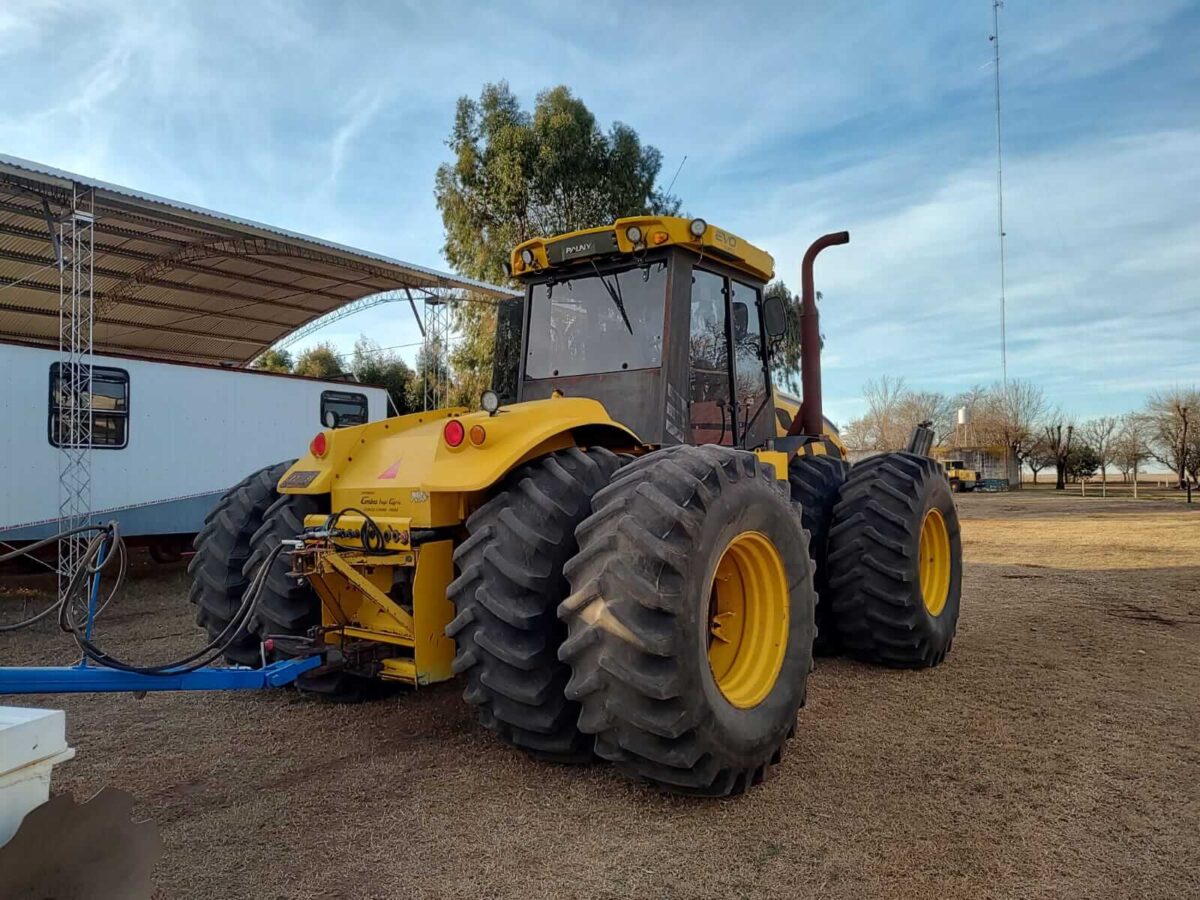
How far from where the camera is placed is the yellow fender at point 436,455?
352 cm

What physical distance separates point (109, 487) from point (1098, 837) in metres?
10.4

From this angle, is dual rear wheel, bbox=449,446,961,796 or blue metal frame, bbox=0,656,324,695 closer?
blue metal frame, bbox=0,656,324,695

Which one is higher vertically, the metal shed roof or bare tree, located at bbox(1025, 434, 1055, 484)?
the metal shed roof

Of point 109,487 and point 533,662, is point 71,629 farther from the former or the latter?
point 109,487

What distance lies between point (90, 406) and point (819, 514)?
8.53 metres

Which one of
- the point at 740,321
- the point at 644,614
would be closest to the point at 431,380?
the point at 740,321

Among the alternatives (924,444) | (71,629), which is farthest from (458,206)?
(71,629)

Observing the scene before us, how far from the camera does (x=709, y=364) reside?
498cm

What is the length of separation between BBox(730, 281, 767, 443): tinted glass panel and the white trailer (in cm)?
472

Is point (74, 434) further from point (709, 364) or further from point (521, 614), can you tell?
point (521, 614)

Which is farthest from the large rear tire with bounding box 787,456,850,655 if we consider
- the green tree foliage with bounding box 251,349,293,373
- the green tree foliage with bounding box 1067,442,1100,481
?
the green tree foliage with bounding box 1067,442,1100,481

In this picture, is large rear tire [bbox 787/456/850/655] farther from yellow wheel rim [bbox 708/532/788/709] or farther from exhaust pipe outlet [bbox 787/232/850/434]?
yellow wheel rim [bbox 708/532/788/709]

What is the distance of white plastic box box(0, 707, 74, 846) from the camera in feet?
5.90

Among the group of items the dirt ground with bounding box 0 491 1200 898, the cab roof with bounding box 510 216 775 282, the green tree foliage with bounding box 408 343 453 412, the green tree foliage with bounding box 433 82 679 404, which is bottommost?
the dirt ground with bounding box 0 491 1200 898
